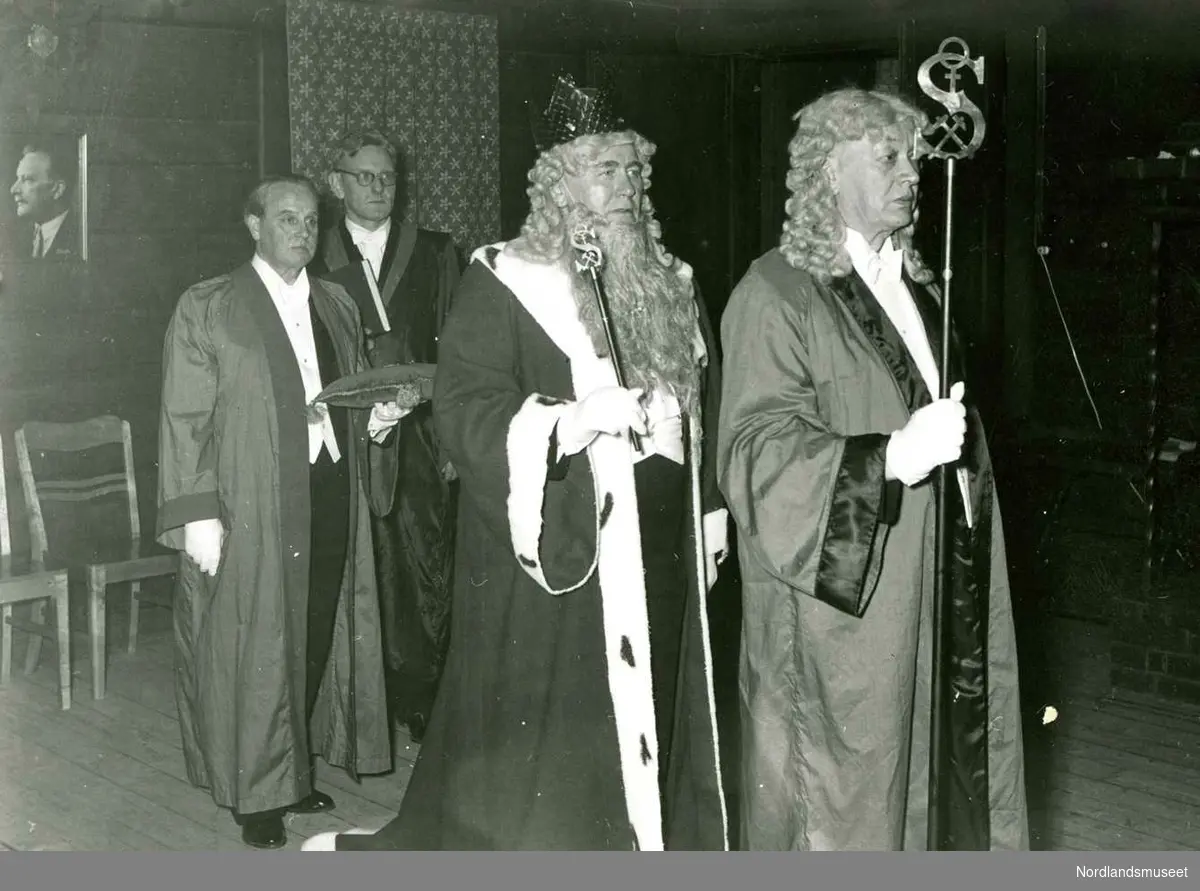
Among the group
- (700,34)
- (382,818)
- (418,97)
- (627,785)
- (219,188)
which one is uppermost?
(700,34)

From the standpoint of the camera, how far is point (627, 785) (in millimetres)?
3059

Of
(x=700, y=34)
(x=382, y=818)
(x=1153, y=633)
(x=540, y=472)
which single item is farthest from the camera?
(x=700, y=34)

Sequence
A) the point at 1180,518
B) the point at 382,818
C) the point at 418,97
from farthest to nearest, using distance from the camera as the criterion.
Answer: the point at 418,97
the point at 1180,518
the point at 382,818

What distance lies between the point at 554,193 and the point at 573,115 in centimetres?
17

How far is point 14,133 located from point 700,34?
11.0 ft

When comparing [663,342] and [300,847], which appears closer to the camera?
[663,342]

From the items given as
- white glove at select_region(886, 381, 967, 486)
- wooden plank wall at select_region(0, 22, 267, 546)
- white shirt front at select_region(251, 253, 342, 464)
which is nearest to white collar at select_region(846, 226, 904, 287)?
white glove at select_region(886, 381, 967, 486)

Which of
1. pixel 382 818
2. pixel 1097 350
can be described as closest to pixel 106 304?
pixel 382 818

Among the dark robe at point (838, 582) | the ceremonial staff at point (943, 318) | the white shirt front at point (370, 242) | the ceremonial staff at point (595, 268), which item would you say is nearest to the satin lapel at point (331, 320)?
the white shirt front at point (370, 242)

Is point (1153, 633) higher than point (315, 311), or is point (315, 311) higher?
point (315, 311)

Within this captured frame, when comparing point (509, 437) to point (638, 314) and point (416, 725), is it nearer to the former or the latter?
point (638, 314)

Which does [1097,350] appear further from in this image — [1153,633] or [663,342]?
[663,342]

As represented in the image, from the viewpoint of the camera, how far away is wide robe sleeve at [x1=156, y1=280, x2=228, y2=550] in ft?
12.9

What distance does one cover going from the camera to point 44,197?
575 cm
